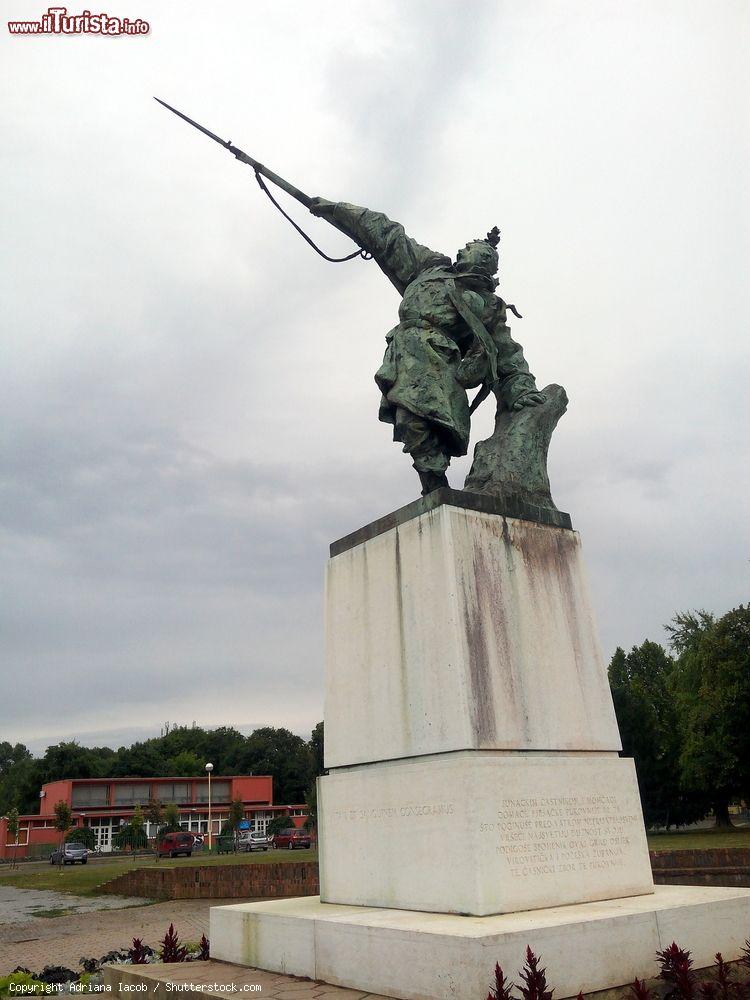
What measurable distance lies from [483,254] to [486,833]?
458 centimetres

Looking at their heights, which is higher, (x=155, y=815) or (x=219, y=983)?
(x=219, y=983)

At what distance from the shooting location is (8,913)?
1794cm

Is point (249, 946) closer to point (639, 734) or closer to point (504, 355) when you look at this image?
point (504, 355)

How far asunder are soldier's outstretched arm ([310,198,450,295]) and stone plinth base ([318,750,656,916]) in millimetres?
4189

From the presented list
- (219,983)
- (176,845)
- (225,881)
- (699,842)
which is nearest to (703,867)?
(699,842)

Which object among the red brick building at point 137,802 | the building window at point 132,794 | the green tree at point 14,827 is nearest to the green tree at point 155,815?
the red brick building at point 137,802

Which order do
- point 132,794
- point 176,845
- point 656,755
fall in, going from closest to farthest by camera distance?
1. point 656,755
2. point 176,845
3. point 132,794

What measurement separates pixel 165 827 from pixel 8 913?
35326mm

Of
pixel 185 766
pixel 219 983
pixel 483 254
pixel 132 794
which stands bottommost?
pixel 219 983

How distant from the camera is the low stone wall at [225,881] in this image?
18.5m

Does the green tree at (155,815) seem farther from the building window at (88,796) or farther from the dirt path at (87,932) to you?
the dirt path at (87,932)

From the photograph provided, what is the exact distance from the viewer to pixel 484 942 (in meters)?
3.54

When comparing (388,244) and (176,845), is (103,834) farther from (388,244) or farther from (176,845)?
(388,244)

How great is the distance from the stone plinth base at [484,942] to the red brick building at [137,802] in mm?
55502
